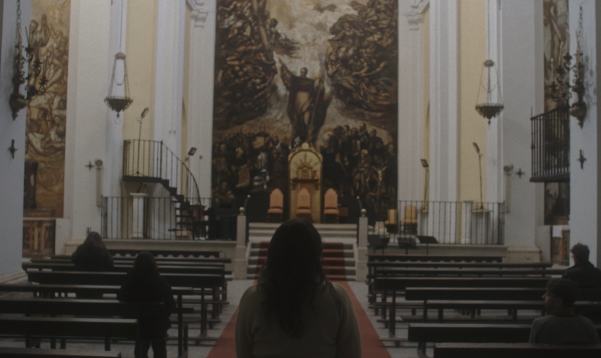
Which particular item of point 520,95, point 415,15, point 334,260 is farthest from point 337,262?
point 415,15

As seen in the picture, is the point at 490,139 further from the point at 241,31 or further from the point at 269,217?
the point at 241,31

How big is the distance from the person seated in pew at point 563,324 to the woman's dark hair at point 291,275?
1764 mm

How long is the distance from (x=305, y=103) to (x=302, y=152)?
7.12 ft

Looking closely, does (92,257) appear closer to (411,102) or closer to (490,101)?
(490,101)

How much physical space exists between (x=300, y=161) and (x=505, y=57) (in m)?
9.05

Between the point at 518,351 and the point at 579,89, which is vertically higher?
the point at 579,89

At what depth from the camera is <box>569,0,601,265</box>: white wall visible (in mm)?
7777

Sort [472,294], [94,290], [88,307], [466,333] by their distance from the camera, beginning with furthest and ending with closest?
[472,294], [94,290], [88,307], [466,333]

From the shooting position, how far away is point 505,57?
14258 mm

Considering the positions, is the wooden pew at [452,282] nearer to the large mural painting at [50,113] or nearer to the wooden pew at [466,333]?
the wooden pew at [466,333]

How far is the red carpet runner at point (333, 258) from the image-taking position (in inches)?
529

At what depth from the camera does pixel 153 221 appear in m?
16.7

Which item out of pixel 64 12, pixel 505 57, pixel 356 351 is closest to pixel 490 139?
pixel 505 57

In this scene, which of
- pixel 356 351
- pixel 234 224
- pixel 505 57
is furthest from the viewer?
pixel 234 224
